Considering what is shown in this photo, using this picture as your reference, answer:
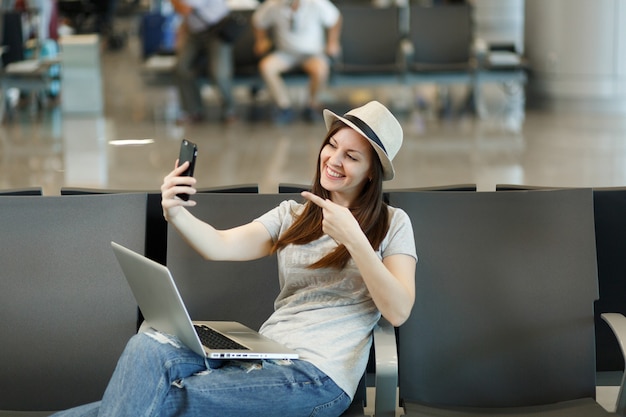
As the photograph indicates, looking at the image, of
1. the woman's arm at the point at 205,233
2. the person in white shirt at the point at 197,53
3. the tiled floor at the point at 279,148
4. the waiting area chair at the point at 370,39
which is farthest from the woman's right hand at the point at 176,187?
the waiting area chair at the point at 370,39

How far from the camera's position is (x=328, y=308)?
109 inches

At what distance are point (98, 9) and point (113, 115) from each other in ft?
25.5

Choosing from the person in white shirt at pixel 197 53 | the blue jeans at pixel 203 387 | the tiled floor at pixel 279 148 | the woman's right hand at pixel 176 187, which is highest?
the person in white shirt at pixel 197 53

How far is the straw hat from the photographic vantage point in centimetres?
274

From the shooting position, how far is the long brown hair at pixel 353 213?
278 cm

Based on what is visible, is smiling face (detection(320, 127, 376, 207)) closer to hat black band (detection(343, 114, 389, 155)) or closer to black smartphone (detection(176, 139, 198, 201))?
hat black band (detection(343, 114, 389, 155))

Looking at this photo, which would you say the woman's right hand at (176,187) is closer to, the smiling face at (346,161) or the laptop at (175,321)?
the laptop at (175,321)

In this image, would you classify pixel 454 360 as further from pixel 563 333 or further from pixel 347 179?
pixel 347 179

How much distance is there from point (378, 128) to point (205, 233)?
0.53 metres

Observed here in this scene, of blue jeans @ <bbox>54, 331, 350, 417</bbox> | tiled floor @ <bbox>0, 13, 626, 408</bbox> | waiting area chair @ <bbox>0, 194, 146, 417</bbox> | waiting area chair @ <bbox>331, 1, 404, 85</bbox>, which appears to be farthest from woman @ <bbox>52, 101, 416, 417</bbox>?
waiting area chair @ <bbox>331, 1, 404, 85</bbox>

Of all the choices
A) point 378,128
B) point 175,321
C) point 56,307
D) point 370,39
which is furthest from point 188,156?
point 370,39

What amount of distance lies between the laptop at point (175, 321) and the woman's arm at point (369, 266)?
0.85ft

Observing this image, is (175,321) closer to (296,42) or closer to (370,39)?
(296,42)

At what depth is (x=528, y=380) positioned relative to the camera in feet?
9.96
